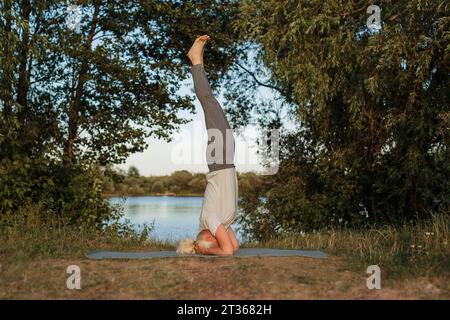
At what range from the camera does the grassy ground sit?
525 centimetres

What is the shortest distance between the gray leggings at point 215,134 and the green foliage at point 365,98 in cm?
292

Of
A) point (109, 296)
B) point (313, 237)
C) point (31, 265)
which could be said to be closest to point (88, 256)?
point (31, 265)

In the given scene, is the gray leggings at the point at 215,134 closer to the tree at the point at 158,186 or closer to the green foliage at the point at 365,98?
the green foliage at the point at 365,98

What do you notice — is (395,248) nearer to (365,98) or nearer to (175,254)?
(175,254)

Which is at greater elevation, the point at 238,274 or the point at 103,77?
the point at 103,77

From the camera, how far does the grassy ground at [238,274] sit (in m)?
5.25

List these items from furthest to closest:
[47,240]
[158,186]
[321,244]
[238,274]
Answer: [158,186], [321,244], [47,240], [238,274]

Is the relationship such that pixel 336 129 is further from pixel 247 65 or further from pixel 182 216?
pixel 182 216

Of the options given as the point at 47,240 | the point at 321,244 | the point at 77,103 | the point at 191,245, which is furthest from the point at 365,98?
the point at 47,240

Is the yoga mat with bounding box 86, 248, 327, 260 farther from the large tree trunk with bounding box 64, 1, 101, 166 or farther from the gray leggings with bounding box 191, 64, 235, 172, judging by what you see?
the large tree trunk with bounding box 64, 1, 101, 166

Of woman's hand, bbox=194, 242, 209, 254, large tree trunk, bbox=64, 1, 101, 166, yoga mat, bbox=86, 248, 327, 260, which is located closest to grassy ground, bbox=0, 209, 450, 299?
yoga mat, bbox=86, 248, 327, 260

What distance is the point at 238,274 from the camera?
19.0 ft

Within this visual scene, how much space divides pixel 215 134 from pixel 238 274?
77.9 inches

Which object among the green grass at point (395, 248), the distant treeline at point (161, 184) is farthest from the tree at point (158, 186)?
the green grass at point (395, 248)
